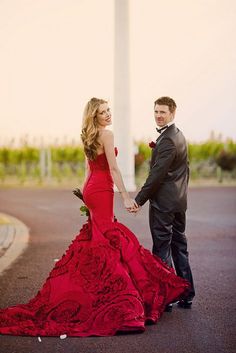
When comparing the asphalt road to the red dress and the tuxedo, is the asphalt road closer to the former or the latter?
the red dress

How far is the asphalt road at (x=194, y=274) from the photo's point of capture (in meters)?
5.55

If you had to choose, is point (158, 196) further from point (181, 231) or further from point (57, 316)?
point (57, 316)

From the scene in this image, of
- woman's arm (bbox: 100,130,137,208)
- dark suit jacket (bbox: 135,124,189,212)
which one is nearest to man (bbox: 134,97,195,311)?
dark suit jacket (bbox: 135,124,189,212)

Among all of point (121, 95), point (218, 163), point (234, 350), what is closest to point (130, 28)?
point (121, 95)

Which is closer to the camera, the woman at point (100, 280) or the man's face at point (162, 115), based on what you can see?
the woman at point (100, 280)

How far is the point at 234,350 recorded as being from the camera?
5.39 m

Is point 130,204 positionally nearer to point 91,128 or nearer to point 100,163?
point 100,163

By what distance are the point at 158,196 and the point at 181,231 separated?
45 cm

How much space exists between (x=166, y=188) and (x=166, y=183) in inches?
1.7

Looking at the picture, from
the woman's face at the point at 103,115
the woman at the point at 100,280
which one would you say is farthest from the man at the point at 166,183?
the woman's face at the point at 103,115

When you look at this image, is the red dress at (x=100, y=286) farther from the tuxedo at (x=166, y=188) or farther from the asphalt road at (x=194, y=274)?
the tuxedo at (x=166, y=188)

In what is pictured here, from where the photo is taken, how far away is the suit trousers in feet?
22.3

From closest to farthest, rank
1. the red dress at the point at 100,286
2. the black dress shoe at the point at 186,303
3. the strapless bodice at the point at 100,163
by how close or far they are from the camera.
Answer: the red dress at the point at 100,286, the strapless bodice at the point at 100,163, the black dress shoe at the point at 186,303

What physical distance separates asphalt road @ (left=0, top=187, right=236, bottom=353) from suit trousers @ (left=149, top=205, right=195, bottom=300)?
0.39m
